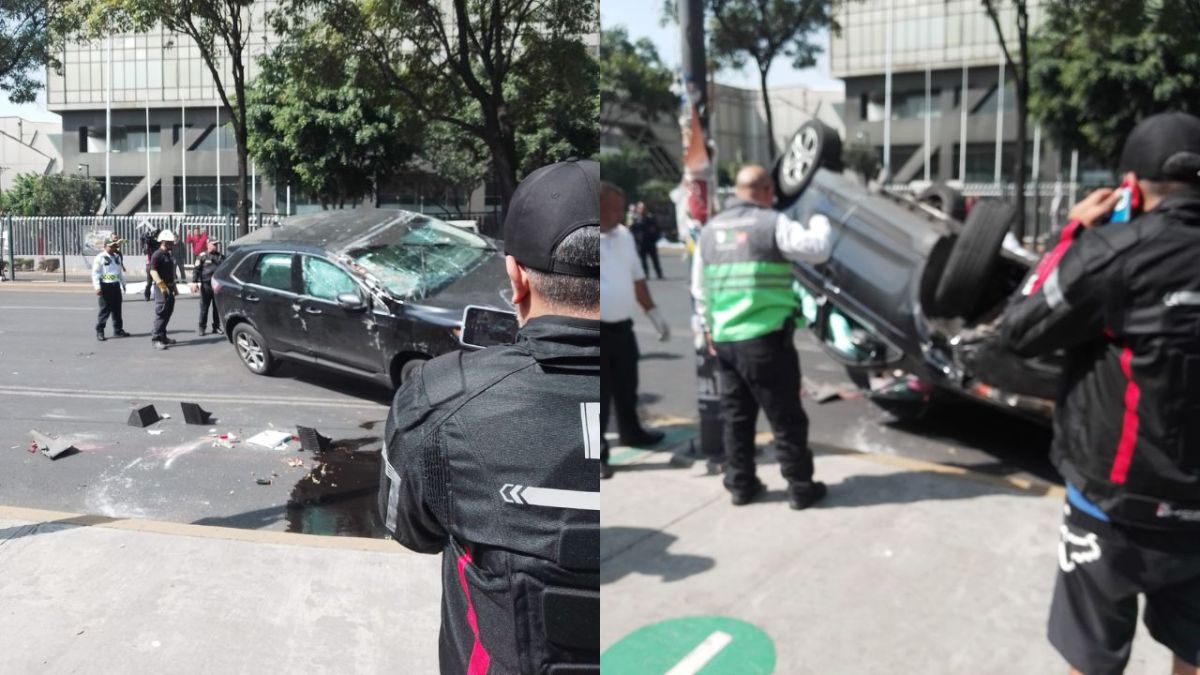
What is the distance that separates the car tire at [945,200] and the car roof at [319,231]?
17.9 feet

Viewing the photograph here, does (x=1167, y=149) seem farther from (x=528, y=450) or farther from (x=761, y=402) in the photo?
(x=761, y=402)

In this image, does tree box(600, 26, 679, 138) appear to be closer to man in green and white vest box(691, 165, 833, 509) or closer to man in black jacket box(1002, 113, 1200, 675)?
man in green and white vest box(691, 165, 833, 509)

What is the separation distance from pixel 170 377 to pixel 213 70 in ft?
1.23

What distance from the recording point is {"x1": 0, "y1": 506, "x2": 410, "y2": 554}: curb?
1053 millimetres

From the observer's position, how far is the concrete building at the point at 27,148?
1.09m

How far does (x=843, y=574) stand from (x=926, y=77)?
27.9ft

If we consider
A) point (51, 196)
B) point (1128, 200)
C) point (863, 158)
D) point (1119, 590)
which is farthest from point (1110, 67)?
point (51, 196)

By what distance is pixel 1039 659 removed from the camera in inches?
121

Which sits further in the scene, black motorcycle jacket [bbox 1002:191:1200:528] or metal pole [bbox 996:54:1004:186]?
metal pole [bbox 996:54:1004:186]

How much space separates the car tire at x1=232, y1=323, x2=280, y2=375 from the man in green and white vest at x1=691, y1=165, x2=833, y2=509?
3.00 meters

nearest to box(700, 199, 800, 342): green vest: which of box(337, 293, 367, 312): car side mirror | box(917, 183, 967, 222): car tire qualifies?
box(917, 183, 967, 222): car tire

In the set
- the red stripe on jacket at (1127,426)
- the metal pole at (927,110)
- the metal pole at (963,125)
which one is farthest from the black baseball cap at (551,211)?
the metal pole at (963,125)

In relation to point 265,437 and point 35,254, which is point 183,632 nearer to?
point 265,437

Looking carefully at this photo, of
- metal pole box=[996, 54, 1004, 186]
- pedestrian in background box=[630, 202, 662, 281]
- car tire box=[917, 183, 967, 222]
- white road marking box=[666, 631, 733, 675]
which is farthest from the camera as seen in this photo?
metal pole box=[996, 54, 1004, 186]
